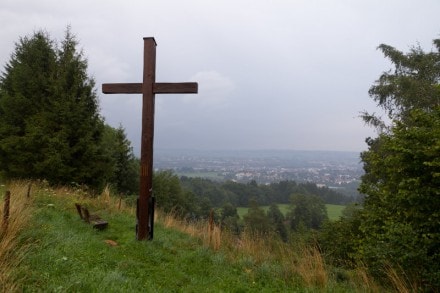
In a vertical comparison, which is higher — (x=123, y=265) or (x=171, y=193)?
(x=123, y=265)

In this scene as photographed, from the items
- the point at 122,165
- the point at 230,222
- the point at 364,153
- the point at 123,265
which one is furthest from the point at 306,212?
the point at 123,265

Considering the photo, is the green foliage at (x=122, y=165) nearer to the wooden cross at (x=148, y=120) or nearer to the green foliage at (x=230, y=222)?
the green foliage at (x=230, y=222)

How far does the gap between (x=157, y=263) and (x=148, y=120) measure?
2800mm

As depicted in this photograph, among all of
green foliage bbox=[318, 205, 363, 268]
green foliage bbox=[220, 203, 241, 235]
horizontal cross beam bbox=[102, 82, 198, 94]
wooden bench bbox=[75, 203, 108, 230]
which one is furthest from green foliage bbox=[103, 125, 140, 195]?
horizontal cross beam bbox=[102, 82, 198, 94]

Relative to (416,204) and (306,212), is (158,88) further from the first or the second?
(306,212)

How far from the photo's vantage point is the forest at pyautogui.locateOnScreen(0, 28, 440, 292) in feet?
17.3

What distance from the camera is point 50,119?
13.4m

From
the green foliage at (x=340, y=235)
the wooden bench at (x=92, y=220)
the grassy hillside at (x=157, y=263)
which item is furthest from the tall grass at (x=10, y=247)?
the green foliage at (x=340, y=235)

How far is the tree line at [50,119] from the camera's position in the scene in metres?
13.0

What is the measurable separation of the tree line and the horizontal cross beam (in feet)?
23.0

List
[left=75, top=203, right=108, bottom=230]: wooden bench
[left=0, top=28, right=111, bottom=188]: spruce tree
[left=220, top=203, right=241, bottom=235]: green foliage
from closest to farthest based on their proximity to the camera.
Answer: [left=75, top=203, right=108, bottom=230]: wooden bench < [left=220, top=203, right=241, bottom=235]: green foliage < [left=0, top=28, right=111, bottom=188]: spruce tree

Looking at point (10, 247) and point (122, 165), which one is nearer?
point (10, 247)

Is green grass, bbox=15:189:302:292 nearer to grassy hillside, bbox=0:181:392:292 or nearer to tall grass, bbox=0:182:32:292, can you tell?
grassy hillside, bbox=0:181:392:292

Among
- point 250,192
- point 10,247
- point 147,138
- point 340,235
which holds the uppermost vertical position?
point 147,138
